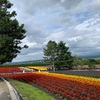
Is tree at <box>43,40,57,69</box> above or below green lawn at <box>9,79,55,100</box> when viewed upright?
above

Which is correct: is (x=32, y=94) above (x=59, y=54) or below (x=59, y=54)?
below

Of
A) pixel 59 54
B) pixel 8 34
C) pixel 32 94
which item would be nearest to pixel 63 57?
pixel 59 54

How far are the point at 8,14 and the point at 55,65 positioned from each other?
4421 cm

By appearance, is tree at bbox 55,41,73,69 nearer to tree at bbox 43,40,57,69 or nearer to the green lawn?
tree at bbox 43,40,57,69

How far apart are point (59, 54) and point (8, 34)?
1793 inches

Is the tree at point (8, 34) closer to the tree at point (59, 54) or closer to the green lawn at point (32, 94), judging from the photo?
the green lawn at point (32, 94)

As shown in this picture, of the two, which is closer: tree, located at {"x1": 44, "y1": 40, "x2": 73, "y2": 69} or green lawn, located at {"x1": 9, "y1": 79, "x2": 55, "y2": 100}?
green lawn, located at {"x1": 9, "y1": 79, "x2": 55, "y2": 100}

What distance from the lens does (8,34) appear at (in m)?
32.4

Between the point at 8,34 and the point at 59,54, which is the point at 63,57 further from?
the point at 8,34

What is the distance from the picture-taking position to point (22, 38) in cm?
3388

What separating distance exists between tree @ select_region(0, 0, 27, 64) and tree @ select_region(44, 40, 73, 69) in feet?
139

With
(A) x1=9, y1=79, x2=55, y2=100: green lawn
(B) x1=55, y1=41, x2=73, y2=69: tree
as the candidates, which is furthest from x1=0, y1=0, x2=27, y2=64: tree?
(B) x1=55, y1=41, x2=73, y2=69: tree

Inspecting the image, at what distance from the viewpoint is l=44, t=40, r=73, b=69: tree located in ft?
249

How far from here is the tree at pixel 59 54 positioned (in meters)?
76.0
